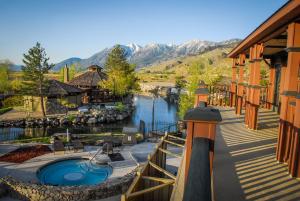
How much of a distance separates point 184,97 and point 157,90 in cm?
4914

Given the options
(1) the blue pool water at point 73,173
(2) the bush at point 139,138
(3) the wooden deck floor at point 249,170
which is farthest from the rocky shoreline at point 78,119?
(3) the wooden deck floor at point 249,170

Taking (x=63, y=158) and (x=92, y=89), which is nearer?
(x=63, y=158)

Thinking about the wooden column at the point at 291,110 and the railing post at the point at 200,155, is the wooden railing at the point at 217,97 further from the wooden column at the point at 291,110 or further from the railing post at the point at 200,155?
the railing post at the point at 200,155

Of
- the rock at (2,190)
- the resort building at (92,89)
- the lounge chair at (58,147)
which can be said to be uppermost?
the resort building at (92,89)

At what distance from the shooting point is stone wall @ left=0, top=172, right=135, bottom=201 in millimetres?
10828

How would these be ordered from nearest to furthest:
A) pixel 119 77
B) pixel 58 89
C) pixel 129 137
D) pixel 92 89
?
pixel 129 137 → pixel 58 89 → pixel 92 89 → pixel 119 77

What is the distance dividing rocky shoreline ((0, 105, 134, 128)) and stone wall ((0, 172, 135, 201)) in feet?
65.2

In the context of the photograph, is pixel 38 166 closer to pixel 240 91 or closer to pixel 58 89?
pixel 240 91

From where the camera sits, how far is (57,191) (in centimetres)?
1087

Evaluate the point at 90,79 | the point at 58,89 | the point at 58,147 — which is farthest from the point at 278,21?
the point at 90,79

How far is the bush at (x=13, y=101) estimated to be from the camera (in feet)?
126

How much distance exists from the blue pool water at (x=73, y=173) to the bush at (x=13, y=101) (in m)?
28.1

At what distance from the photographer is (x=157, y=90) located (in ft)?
253

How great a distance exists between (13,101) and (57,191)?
33.8 m
